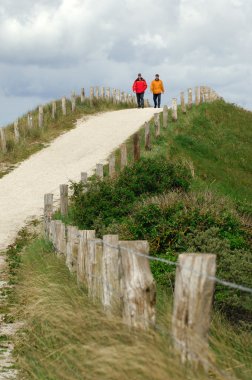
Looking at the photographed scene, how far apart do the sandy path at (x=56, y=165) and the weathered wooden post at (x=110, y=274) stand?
9.62 metres

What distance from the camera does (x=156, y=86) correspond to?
120 feet

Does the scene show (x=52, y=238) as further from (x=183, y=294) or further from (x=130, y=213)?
(x=183, y=294)

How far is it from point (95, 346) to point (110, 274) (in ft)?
3.89

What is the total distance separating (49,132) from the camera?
31.2 m

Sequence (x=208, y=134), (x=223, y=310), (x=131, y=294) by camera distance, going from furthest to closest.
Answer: (x=208, y=134) < (x=223, y=310) < (x=131, y=294)

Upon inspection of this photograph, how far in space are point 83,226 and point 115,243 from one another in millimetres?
8804

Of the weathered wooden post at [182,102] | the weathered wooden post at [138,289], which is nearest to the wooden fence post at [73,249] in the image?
the weathered wooden post at [138,289]

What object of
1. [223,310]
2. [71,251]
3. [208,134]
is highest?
[208,134]

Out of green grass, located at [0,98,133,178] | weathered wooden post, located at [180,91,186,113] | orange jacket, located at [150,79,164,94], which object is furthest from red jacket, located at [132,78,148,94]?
weathered wooden post, located at [180,91,186,113]

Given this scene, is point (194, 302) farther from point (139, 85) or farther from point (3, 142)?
point (139, 85)

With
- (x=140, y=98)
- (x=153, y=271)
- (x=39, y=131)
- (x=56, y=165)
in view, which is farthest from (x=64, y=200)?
(x=140, y=98)

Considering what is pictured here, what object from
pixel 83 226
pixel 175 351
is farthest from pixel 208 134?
pixel 175 351

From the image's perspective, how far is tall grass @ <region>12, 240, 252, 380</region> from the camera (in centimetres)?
451

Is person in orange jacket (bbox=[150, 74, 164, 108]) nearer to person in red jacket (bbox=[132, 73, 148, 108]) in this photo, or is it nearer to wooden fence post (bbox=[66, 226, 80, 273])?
person in red jacket (bbox=[132, 73, 148, 108])
